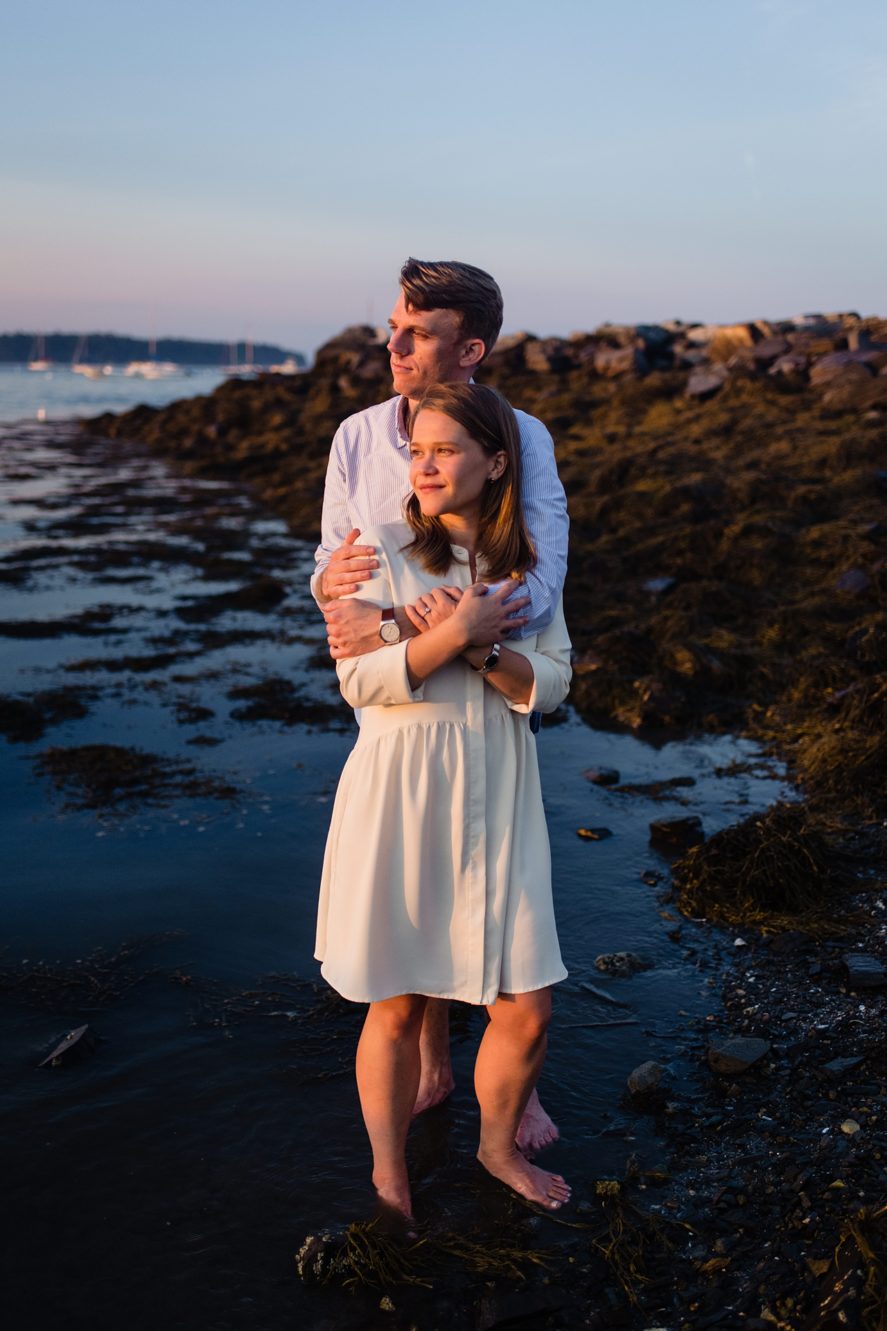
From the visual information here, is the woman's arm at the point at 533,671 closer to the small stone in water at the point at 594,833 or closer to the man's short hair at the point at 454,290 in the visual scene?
the man's short hair at the point at 454,290

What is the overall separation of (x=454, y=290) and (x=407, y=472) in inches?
20.0

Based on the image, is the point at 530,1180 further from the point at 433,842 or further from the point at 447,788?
the point at 447,788

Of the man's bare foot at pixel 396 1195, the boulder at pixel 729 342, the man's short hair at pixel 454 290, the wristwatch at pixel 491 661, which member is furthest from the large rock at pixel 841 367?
A: the man's bare foot at pixel 396 1195

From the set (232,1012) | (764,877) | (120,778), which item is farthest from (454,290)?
(120,778)

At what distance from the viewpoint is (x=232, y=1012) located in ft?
15.1

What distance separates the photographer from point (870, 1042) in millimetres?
4086

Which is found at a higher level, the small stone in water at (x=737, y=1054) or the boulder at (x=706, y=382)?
the boulder at (x=706, y=382)

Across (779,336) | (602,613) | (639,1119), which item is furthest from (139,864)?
(779,336)

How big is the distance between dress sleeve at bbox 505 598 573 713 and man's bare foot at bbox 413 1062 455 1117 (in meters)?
1.43

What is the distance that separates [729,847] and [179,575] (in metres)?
10.6

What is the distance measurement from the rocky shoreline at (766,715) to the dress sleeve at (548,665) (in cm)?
146

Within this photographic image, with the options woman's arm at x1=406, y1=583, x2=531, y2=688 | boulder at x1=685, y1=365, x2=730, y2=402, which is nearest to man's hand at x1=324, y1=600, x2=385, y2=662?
woman's arm at x1=406, y1=583, x2=531, y2=688

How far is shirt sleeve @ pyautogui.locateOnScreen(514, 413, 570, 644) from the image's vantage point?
317 centimetres

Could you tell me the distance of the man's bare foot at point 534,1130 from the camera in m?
3.70
